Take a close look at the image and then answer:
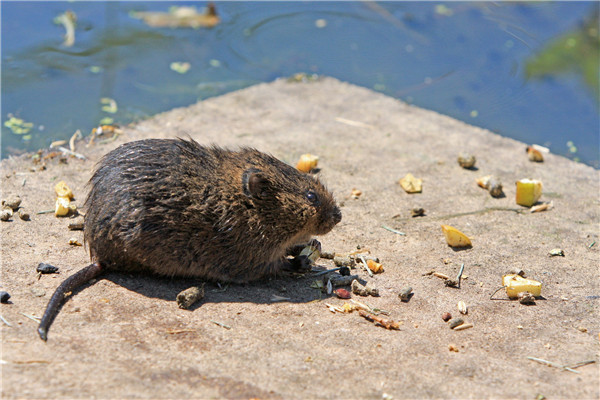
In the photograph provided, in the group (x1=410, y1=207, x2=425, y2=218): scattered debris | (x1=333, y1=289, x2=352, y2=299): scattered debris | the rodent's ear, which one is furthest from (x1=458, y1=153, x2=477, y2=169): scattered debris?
the rodent's ear

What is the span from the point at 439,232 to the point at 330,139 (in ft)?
8.19

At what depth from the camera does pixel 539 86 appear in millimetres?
10875

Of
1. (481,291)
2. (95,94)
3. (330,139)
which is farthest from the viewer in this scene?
(95,94)

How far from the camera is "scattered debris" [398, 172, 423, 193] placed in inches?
301

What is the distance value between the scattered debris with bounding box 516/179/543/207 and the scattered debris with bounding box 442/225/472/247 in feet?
4.22

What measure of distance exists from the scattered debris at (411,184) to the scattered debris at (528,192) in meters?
1.11

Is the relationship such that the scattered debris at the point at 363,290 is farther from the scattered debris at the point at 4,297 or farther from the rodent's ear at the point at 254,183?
the scattered debris at the point at 4,297

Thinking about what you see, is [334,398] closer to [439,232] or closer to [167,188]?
[167,188]

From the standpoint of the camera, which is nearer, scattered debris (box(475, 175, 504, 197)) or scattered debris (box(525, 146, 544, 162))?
scattered debris (box(475, 175, 504, 197))

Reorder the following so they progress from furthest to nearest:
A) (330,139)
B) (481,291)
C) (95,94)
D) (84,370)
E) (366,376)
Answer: (95,94), (330,139), (481,291), (366,376), (84,370)

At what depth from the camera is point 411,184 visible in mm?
7688

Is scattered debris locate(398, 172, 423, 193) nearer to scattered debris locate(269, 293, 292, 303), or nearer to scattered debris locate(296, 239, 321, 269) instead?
scattered debris locate(296, 239, 321, 269)

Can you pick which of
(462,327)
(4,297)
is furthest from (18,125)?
(462,327)

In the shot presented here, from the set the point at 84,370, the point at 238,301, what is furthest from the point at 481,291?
the point at 84,370
